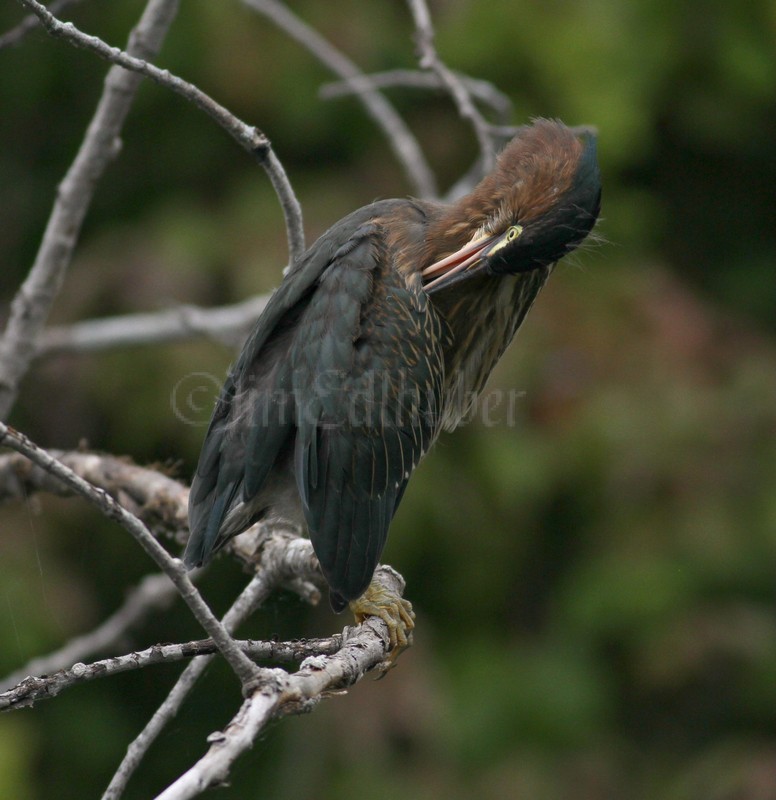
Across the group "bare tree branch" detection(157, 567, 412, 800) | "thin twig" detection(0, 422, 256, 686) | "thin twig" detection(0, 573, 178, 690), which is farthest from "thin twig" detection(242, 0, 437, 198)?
"thin twig" detection(0, 422, 256, 686)

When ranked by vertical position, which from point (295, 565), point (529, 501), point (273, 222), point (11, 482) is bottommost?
point (529, 501)

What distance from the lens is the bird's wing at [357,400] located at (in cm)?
274

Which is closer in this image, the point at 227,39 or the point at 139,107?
the point at 227,39

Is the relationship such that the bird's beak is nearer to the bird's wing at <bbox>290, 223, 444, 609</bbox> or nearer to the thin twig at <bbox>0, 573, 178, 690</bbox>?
the bird's wing at <bbox>290, 223, 444, 609</bbox>

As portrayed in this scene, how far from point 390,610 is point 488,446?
217cm

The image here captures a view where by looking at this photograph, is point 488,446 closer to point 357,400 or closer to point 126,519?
point 357,400

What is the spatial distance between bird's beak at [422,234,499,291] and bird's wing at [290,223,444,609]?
2.9 inches

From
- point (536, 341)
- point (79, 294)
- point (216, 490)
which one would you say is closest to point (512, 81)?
point (536, 341)

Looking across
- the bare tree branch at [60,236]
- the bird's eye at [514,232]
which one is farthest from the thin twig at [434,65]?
the bare tree branch at [60,236]

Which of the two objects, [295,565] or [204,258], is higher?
[204,258]

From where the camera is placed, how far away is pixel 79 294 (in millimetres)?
5215

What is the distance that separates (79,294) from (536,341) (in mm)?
2120

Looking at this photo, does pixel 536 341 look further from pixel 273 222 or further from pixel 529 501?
pixel 273 222

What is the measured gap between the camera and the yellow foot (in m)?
2.74
